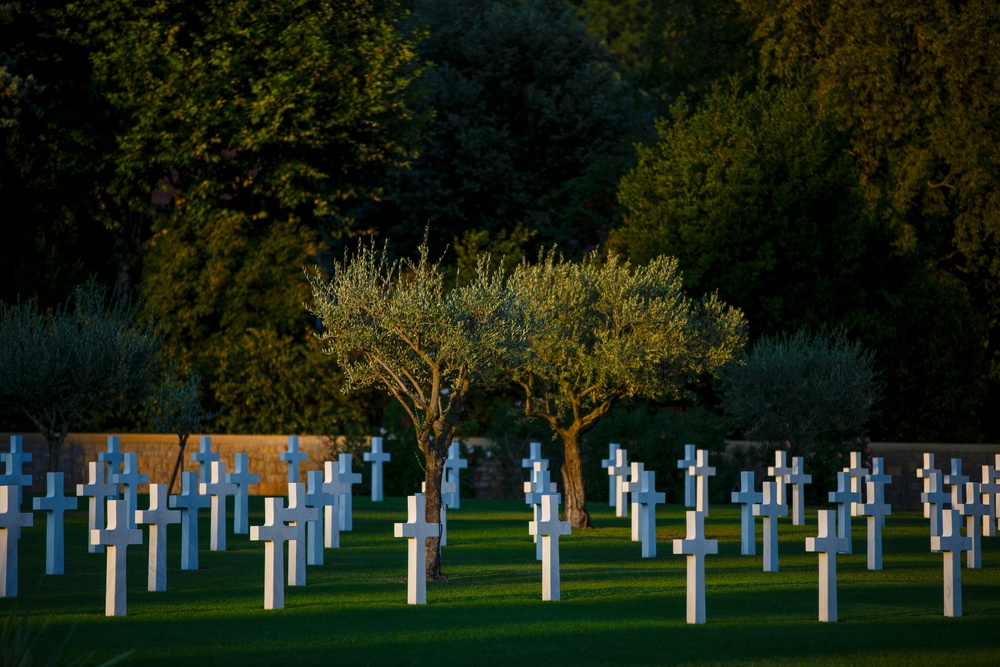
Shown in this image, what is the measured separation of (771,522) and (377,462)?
14.0 meters

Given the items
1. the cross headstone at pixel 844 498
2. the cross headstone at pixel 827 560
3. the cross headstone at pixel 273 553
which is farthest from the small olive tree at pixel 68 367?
the cross headstone at pixel 827 560

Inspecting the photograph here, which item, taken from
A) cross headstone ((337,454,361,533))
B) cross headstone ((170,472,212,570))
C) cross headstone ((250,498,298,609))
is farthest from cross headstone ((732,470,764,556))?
cross headstone ((250,498,298,609))

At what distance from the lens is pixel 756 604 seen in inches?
590

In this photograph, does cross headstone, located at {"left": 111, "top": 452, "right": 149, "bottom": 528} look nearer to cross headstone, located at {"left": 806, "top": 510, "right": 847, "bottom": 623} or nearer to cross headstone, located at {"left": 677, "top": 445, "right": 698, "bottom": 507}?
cross headstone, located at {"left": 677, "top": 445, "right": 698, "bottom": 507}

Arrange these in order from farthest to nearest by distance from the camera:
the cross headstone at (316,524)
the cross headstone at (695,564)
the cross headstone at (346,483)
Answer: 1. the cross headstone at (346,483)
2. the cross headstone at (316,524)
3. the cross headstone at (695,564)

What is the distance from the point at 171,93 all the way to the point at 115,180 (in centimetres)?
284

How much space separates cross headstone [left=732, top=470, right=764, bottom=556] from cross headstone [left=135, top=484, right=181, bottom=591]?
7.58 metres

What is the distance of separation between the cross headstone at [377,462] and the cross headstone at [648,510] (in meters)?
10.5

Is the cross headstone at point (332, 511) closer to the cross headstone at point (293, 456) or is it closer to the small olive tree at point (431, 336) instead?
the small olive tree at point (431, 336)

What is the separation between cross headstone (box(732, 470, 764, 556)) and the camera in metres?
19.7

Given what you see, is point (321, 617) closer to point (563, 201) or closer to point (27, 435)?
point (27, 435)

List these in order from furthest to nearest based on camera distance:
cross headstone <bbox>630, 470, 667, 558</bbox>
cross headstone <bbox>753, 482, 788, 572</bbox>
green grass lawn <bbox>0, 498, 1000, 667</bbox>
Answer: cross headstone <bbox>630, 470, 667, 558</bbox>, cross headstone <bbox>753, 482, 788, 572</bbox>, green grass lawn <bbox>0, 498, 1000, 667</bbox>

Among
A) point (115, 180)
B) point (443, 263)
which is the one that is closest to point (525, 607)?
point (115, 180)

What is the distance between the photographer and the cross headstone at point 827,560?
1359cm
